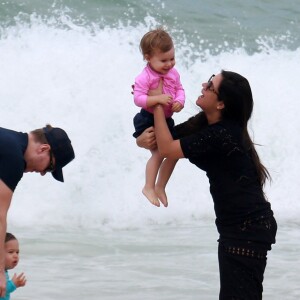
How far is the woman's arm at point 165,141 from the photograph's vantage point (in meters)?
4.60

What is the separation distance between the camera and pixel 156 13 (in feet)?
48.1

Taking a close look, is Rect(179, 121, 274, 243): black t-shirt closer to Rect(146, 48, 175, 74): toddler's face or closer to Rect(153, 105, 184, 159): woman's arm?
Rect(153, 105, 184, 159): woman's arm

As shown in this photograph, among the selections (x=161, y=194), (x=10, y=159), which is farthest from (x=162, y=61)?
(x=10, y=159)

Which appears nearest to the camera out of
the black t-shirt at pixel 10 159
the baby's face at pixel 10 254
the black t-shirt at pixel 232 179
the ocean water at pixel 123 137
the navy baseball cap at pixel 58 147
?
the black t-shirt at pixel 10 159

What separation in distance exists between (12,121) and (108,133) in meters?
1.02

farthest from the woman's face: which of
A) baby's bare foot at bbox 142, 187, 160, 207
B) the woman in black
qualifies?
baby's bare foot at bbox 142, 187, 160, 207

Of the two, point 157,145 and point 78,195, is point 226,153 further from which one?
point 78,195

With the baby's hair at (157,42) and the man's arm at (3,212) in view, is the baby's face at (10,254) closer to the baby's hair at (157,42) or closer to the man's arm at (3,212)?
the man's arm at (3,212)

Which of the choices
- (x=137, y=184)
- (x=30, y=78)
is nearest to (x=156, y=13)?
(x=30, y=78)

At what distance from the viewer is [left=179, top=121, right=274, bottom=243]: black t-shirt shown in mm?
4547

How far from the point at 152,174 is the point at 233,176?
50 centimetres

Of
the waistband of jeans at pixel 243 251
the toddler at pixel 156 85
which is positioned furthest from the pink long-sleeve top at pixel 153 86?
the waistband of jeans at pixel 243 251

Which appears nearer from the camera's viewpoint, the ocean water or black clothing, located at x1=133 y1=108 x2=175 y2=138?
black clothing, located at x1=133 y1=108 x2=175 y2=138

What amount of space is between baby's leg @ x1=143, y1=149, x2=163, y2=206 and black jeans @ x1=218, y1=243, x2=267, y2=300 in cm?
46
